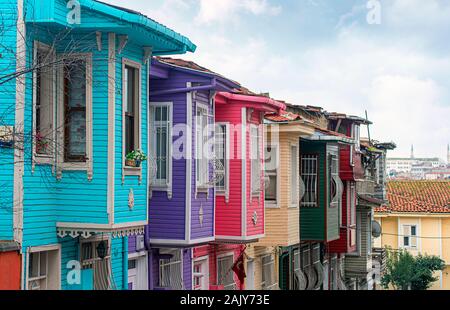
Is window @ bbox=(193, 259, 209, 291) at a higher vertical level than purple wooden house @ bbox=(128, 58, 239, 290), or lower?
lower

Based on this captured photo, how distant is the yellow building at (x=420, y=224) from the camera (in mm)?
61125

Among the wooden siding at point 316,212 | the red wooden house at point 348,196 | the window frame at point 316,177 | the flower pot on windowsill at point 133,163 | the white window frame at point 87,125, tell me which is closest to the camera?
the white window frame at point 87,125

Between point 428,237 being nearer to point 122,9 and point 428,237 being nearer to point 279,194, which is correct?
point 279,194

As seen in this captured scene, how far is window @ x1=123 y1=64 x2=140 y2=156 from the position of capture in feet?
51.6

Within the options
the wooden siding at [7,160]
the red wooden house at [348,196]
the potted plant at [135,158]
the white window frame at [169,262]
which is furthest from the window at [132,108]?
the red wooden house at [348,196]

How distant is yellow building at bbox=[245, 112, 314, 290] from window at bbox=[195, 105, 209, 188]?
550 centimetres

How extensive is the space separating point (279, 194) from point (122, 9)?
1249cm

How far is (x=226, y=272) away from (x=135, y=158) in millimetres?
8838

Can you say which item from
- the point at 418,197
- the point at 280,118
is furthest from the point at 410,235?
the point at 280,118

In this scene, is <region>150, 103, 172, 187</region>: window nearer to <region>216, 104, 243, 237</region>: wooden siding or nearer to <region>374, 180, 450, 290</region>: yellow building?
<region>216, 104, 243, 237</region>: wooden siding

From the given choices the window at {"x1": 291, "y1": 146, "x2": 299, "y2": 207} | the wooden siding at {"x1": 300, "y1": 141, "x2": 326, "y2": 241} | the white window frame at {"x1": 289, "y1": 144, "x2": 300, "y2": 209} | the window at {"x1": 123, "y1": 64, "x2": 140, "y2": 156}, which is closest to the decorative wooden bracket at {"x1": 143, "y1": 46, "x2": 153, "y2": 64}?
the window at {"x1": 123, "y1": 64, "x2": 140, "y2": 156}

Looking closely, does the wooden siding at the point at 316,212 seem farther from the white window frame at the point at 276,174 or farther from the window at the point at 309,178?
the white window frame at the point at 276,174

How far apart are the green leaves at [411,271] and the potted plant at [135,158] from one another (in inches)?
1769

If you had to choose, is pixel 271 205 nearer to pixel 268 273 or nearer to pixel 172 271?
pixel 268 273
